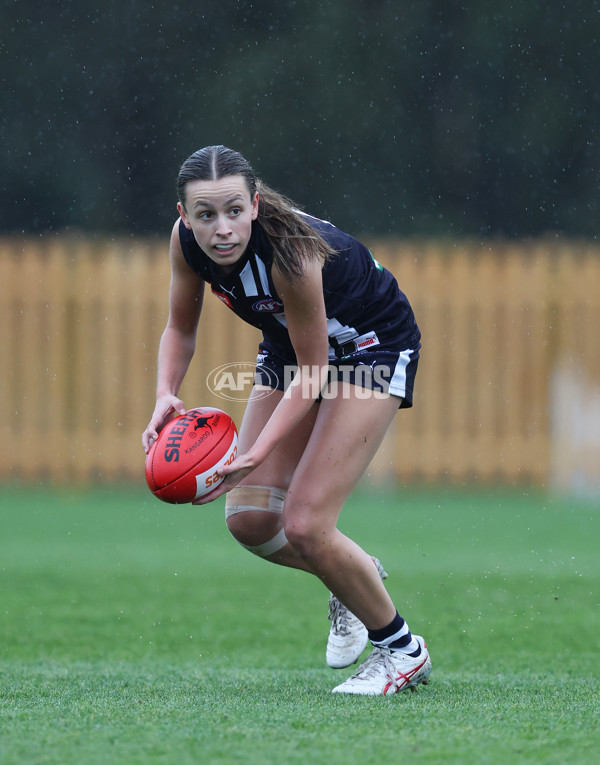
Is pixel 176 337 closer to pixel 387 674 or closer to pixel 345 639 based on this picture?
pixel 345 639

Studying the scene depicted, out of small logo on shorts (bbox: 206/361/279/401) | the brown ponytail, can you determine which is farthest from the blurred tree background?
the brown ponytail

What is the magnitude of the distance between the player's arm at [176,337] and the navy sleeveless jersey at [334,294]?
0.34 feet

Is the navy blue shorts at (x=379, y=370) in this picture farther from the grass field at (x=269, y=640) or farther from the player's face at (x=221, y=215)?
the grass field at (x=269, y=640)

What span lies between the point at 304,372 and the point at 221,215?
63cm

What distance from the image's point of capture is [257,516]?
4.46 metres

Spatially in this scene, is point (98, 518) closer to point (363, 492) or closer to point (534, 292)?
point (363, 492)

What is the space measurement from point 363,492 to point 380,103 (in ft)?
26.0

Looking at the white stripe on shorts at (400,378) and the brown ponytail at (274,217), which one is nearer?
the brown ponytail at (274,217)

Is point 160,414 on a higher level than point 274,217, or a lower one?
lower

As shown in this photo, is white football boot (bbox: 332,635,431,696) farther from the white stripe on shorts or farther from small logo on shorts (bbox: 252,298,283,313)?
small logo on shorts (bbox: 252,298,283,313)

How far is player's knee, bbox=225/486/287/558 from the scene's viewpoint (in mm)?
4473

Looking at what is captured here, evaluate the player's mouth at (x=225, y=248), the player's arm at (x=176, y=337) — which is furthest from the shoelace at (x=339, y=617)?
the player's mouth at (x=225, y=248)

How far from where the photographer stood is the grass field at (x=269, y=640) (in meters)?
3.30

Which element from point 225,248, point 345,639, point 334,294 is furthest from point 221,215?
point 345,639
